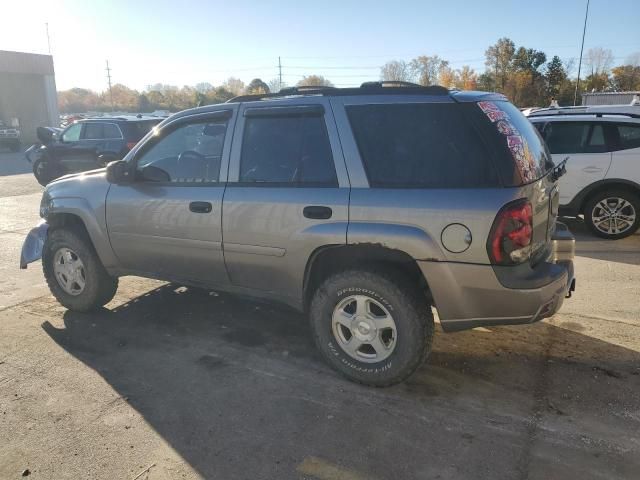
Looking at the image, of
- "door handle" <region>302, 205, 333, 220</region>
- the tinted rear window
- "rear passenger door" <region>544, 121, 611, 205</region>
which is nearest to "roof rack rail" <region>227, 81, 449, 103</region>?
the tinted rear window

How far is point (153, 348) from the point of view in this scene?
13.3 ft

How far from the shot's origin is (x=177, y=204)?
394 cm

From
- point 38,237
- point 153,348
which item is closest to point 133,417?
point 153,348

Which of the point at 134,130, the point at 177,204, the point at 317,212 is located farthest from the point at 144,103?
the point at 317,212

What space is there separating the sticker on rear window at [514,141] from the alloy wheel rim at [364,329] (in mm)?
1205

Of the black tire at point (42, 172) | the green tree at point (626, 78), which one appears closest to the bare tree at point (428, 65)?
the green tree at point (626, 78)

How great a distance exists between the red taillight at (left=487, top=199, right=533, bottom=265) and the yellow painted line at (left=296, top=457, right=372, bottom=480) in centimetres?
140

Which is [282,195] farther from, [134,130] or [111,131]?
[111,131]

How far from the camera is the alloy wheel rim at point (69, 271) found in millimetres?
4688

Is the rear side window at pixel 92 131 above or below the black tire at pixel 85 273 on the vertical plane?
above

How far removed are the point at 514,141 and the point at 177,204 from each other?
248 centimetres

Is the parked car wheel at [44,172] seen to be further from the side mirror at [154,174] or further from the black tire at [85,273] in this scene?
the side mirror at [154,174]

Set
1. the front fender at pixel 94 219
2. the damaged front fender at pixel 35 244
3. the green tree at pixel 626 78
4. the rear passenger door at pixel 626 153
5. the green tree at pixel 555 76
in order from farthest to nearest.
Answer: the green tree at pixel 626 78, the green tree at pixel 555 76, the rear passenger door at pixel 626 153, the damaged front fender at pixel 35 244, the front fender at pixel 94 219

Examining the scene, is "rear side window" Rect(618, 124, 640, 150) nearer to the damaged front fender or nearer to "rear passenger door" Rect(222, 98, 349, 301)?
"rear passenger door" Rect(222, 98, 349, 301)
